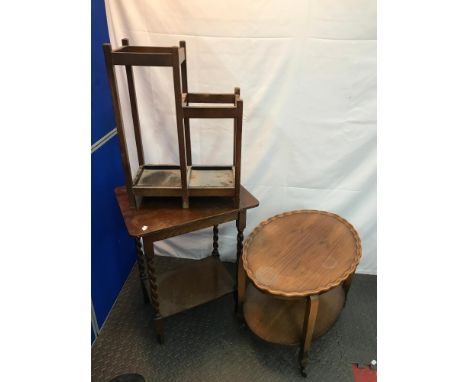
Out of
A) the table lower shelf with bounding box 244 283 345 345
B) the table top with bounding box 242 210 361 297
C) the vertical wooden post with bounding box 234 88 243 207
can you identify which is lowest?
the table lower shelf with bounding box 244 283 345 345

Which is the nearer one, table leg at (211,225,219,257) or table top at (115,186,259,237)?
table top at (115,186,259,237)

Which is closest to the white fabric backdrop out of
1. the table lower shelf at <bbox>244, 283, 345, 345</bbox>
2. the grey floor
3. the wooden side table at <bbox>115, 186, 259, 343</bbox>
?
the wooden side table at <bbox>115, 186, 259, 343</bbox>

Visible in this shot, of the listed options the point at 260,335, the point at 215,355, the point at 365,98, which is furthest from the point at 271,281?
the point at 365,98

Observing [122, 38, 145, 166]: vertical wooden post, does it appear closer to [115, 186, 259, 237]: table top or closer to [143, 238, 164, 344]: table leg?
[115, 186, 259, 237]: table top

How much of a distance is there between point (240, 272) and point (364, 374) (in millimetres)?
725

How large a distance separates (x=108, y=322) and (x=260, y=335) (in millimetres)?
810

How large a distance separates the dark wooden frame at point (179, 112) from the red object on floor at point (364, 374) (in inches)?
37.7

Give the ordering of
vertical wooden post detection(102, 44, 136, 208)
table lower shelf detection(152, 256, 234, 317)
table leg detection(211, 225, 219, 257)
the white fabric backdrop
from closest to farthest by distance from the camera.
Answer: vertical wooden post detection(102, 44, 136, 208)
the white fabric backdrop
table lower shelf detection(152, 256, 234, 317)
table leg detection(211, 225, 219, 257)

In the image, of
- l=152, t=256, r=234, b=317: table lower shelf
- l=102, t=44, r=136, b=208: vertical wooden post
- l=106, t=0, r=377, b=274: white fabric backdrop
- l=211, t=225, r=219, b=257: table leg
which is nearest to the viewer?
l=102, t=44, r=136, b=208: vertical wooden post

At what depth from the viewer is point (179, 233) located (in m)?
1.29

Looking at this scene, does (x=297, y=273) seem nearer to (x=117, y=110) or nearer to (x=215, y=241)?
(x=215, y=241)

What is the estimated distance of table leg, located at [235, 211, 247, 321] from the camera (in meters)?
1.45

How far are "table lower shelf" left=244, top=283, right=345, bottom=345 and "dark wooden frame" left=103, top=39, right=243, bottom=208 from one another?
57 cm

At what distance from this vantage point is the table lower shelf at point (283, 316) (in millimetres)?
1452
